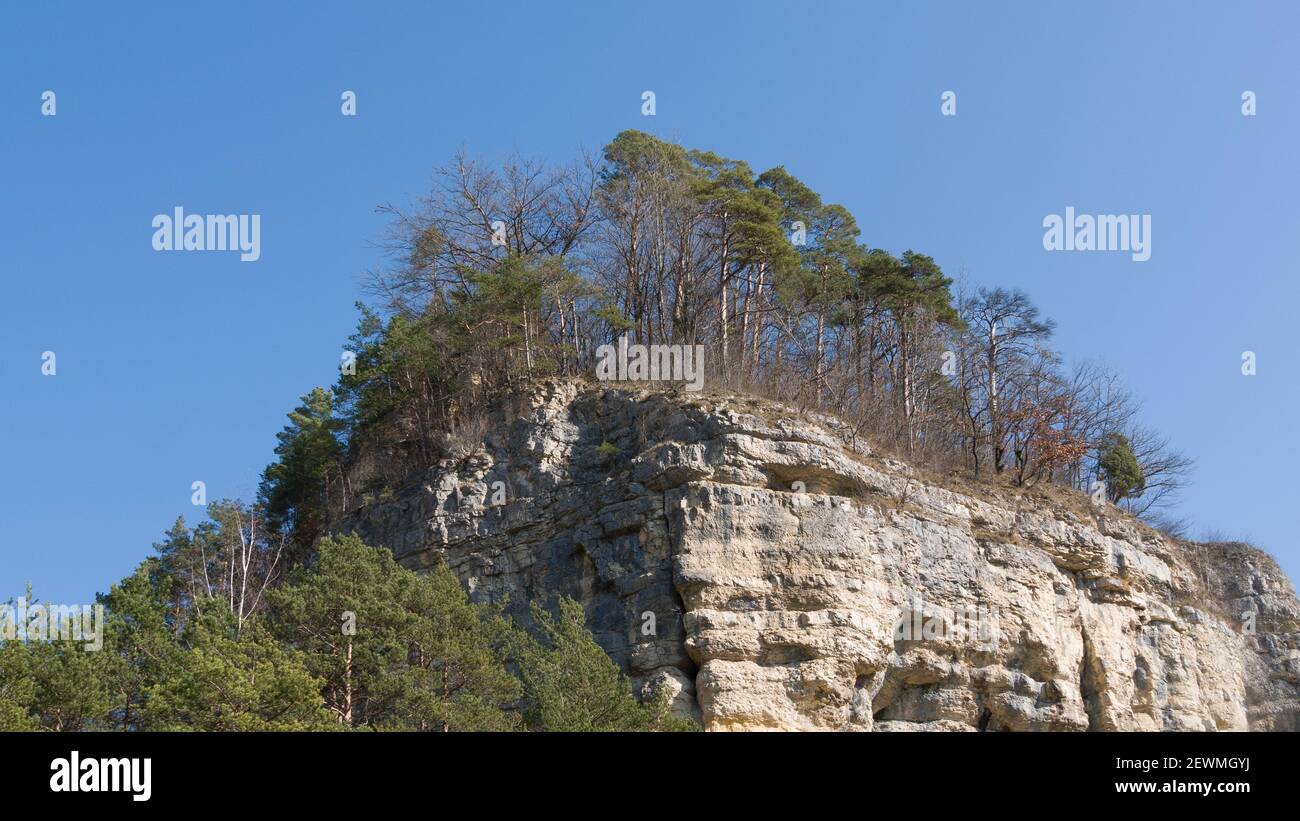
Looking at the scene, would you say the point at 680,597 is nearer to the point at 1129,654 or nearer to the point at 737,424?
the point at 737,424

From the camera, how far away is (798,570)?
3128 centimetres

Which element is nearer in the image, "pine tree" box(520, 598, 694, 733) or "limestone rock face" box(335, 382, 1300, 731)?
"pine tree" box(520, 598, 694, 733)

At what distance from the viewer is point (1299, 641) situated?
147ft

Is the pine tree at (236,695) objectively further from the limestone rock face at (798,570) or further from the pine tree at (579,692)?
the limestone rock face at (798,570)

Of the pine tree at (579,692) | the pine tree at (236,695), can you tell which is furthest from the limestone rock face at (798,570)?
the pine tree at (236,695)

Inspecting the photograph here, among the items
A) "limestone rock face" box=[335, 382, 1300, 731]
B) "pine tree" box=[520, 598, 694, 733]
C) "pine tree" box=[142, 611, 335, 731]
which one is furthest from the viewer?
"limestone rock face" box=[335, 382, 1300, 731]

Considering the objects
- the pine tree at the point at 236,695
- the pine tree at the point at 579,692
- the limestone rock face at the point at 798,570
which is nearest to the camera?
the pine tree at the point at 236,695

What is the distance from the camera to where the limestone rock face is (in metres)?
30.6

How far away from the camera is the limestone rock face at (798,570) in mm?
30594

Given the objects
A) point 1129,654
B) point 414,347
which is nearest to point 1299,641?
point 1129,654

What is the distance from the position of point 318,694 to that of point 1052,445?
74.4ft

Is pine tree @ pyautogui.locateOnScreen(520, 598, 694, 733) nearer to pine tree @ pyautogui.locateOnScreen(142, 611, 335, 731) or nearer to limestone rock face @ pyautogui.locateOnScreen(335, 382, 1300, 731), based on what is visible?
Result: limestone rock face @ pyautogui.locateOnScreen(335, 382, 1300, 731)

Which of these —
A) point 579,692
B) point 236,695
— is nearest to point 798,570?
point 579,692

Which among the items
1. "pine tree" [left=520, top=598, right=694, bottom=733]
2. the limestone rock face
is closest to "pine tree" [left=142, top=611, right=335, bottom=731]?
"pine tree" [left=520, top=598, right=694, bottom=733]
